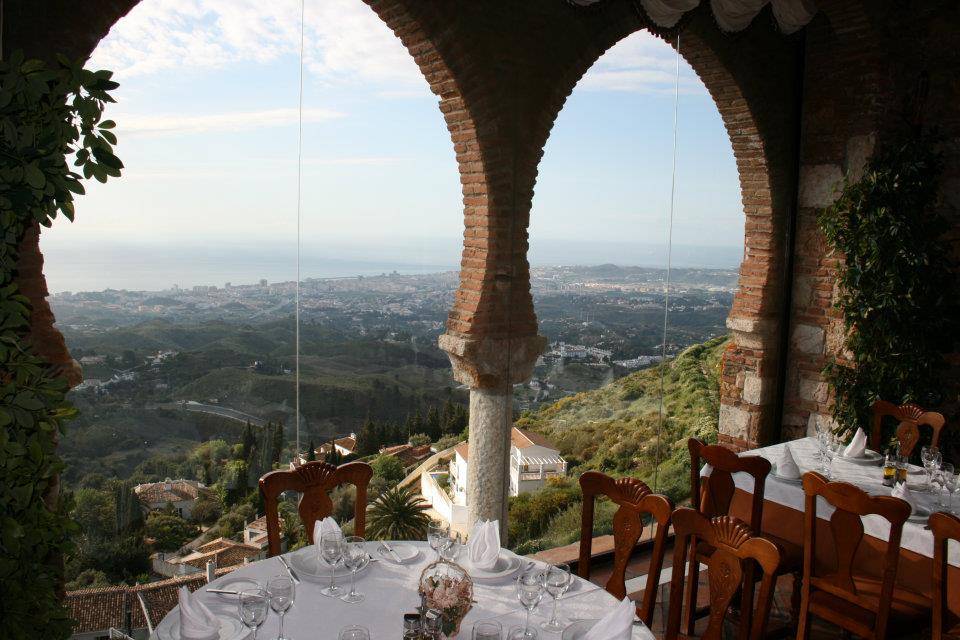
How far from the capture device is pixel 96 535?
3.18 metres

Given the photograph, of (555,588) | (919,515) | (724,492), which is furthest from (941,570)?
(555,588)

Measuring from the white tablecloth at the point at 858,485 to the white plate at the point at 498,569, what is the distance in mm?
1628

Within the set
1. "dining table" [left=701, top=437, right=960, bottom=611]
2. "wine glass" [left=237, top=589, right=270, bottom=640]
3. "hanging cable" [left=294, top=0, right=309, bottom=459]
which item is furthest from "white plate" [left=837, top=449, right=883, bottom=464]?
"wine glass" [left=237, top=589, right=270, bottom=640]

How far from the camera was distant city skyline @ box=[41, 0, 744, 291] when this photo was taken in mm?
3350

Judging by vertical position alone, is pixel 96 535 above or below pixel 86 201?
below

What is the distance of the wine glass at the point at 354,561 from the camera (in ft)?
7.77

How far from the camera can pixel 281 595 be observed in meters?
2.08

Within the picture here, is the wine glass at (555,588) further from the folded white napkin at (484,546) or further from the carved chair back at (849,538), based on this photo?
the carved chair back at (849,538)

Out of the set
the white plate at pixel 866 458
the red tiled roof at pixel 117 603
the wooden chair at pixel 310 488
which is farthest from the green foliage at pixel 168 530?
the white plate at pixel 866 458

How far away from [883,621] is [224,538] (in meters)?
2.95

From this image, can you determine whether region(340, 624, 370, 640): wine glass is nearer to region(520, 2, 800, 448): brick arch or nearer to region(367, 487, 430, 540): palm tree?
region(367, 487, 430, 540): palm tree

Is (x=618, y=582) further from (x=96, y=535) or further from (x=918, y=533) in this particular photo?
(x=96, y=535)

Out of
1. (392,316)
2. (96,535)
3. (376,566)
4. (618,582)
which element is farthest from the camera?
(392,316)

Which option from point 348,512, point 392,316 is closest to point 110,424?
point 348,512
